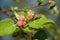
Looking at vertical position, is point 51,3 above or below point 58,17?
below

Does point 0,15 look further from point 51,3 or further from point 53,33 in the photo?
point 51,3

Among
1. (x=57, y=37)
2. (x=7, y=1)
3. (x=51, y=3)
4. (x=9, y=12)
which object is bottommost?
(x=51, y=3)

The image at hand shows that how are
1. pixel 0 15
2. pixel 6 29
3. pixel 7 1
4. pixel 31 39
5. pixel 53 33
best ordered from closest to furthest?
1. pixel 6 29
2. pixel 31 39
3. pixel 0 15
4. pixel 7 1
5. pixel 53 33

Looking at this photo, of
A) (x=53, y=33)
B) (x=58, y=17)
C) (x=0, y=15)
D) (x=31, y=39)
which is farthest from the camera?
(x=58, y=17)

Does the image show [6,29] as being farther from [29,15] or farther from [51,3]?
[51,3]

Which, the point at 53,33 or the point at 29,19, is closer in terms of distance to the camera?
the point at 29,19

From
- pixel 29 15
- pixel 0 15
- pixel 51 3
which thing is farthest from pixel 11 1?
pixel 29 15

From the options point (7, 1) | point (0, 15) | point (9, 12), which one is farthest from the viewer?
point (7, 1)

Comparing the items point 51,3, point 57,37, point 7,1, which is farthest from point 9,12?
point 57,37

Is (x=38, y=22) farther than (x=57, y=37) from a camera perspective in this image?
No
